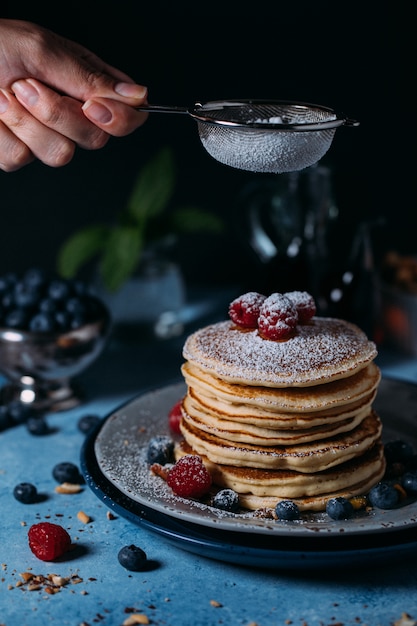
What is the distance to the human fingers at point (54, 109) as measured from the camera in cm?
156

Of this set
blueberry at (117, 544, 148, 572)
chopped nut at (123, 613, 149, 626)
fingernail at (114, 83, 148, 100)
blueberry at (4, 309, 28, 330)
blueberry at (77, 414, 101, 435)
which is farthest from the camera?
blueberry at (4, 309, 28, 330)

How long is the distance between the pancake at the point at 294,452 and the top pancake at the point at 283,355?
0.12 meters

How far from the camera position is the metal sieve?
1479mm

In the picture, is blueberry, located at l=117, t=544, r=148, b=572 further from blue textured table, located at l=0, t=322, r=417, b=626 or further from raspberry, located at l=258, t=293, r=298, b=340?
raspberry, located at l=258, t=293, r=298, b=340

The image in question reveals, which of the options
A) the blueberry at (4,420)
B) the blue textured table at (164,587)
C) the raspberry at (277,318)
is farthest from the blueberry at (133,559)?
the blueberry at (4,420)

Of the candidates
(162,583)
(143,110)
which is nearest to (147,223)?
(143,110)

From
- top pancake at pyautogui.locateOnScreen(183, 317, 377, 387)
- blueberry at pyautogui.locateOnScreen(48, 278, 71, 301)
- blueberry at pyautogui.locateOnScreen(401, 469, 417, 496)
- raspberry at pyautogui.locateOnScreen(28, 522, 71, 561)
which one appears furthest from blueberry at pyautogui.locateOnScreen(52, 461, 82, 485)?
blueberry at pyautogui.locateOnScreen(401, 469, 417, 496)

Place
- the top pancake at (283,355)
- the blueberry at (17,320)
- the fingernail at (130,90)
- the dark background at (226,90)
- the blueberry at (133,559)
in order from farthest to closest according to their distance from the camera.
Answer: the dark background at (226,90)
the blueberry at (17,320)
the fingernail at (130,90)
the top pancake at (283,355)
the blueberry at (133,559)

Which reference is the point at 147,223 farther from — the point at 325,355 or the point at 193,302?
the point at 325,355

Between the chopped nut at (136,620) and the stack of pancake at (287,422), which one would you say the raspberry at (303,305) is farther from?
the chopped nut at (136,620)

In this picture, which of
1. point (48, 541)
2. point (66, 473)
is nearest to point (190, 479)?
point (48, 541)

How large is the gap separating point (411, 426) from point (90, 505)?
0.73 metres

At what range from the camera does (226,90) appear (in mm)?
2783

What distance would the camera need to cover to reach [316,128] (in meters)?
1.49
